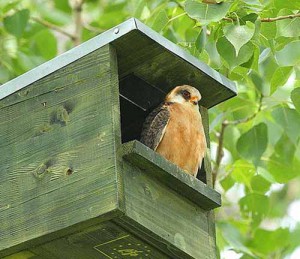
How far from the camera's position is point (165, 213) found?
15.8 feet

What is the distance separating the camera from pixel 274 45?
17.5ft

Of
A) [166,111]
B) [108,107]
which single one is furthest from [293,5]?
[108,107]

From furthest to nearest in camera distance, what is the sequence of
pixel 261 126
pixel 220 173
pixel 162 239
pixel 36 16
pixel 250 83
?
pixel 36 16 < pixel 220 173 < pixel 250 83 < pixel 261 126 < pixel 162 239

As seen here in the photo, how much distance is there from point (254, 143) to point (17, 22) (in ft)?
5.70

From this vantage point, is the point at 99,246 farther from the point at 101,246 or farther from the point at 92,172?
the point at 92,172

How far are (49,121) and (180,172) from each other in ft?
1.95

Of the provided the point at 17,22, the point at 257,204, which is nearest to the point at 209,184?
the point at 257,204

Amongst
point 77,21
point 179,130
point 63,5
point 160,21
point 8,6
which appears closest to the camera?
point 179,130

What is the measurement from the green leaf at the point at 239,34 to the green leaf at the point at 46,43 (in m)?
2.49

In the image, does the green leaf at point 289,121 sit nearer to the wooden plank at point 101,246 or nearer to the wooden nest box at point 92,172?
the wooden nest box at point 92,172

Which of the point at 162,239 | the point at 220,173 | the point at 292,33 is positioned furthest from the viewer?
the point at 220,173

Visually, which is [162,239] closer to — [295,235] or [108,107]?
[108,107]

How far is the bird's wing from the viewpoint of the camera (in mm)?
5273

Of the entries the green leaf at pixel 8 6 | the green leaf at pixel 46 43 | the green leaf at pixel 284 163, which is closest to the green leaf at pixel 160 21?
the green leaf at pixel 284 163
